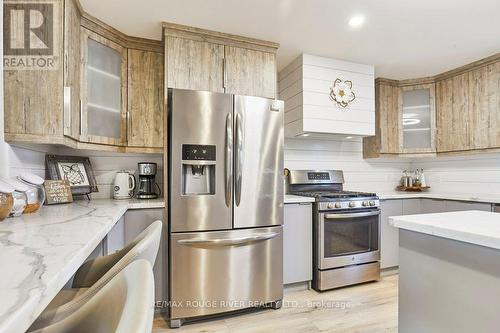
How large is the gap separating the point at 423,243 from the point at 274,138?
1.34 m

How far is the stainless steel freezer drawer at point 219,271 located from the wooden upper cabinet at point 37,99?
108cm

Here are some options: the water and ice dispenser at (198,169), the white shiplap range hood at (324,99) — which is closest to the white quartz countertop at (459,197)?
the white shiplap range hood at (324,99)

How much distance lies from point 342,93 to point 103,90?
7.50ft

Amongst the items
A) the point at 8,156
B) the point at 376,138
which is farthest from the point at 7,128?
the point at 376,138

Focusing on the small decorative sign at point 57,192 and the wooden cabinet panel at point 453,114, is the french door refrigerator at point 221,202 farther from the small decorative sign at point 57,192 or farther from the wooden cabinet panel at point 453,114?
the wooden cabinet panel at point 453,114

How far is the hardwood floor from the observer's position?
1985mm

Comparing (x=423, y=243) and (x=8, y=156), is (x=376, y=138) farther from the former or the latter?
(x=8, y=156)

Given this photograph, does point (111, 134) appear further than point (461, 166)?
No

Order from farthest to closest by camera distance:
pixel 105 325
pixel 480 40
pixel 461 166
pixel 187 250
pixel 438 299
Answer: pixel 461 166
pixel 480 40
pixel 187 250
pixel 438 299
pixel 105 325

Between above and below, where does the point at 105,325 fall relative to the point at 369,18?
below

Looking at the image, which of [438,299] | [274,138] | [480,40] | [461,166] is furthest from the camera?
[461,166]

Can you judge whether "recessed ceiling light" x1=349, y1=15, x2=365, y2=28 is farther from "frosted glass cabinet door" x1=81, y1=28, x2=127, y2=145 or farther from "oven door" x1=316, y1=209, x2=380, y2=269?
"frosted glass cabinet door" x1=81, y1=28, x2=127, y2=145

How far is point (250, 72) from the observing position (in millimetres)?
2404

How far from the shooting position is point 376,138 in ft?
11.0
